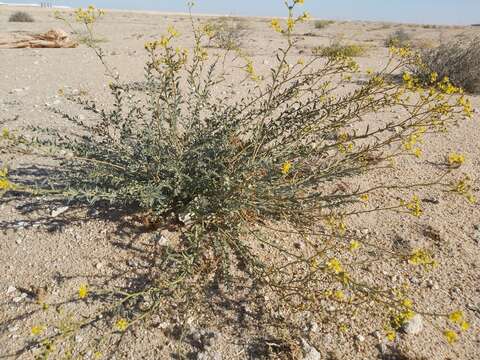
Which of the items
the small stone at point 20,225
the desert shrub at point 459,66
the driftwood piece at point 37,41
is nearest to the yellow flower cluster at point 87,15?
the small stone at point 20,225

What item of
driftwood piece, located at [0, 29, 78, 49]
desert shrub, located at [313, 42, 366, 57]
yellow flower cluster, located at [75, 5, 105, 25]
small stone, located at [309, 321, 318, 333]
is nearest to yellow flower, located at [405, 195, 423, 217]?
small stone, located at [309, 321, 318, 333]

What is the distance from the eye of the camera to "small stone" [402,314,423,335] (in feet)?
6.41

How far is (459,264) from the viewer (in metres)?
2.45

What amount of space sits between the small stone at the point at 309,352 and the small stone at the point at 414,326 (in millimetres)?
527

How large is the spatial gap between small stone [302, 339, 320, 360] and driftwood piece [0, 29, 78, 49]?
9158mm

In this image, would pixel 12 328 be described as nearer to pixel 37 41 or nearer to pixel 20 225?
pixel 20 225

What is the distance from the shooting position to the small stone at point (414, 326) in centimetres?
195

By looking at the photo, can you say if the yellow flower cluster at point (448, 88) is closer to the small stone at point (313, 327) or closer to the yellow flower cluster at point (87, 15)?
the small stone at point (313, 327)

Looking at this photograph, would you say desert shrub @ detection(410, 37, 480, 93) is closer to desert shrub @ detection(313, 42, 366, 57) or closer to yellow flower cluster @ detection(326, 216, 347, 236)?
desert shrub @ detection(313, 42, 366, 57)

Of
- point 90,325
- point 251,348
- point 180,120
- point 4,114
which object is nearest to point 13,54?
point 4,114

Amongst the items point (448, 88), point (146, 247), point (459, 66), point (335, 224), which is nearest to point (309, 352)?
point (335, 224)

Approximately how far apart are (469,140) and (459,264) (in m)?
2.33

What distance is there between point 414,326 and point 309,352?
0.61 metres

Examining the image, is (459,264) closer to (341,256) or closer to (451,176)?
(341,256)
